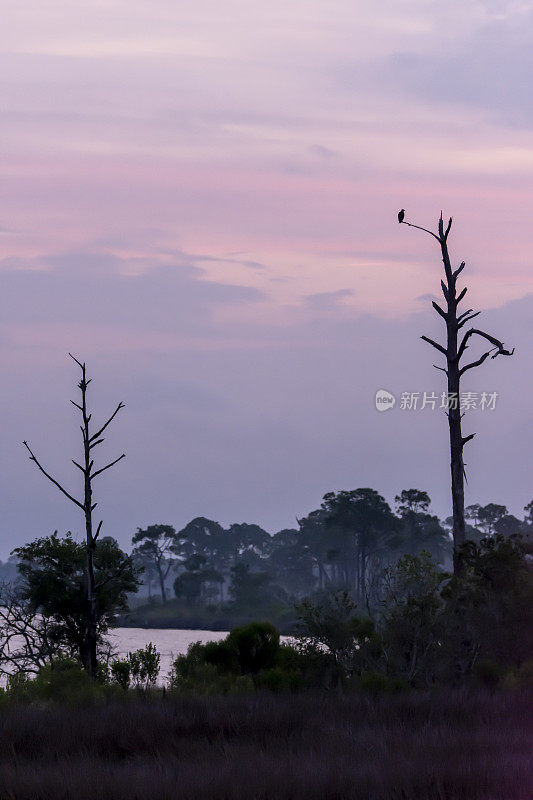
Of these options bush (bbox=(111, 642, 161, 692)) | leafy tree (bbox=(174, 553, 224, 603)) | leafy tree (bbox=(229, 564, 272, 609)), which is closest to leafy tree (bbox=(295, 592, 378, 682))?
bush (bbox=(111, 642, 161, 692))

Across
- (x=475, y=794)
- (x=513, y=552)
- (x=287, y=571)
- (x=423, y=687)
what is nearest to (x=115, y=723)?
(x=475, y=794)

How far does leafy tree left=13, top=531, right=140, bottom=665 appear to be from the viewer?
3281cm

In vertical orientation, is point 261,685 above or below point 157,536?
below

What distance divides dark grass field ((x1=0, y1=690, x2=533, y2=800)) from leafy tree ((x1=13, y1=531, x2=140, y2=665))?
15827 mm

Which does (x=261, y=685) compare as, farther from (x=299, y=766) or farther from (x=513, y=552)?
(x=299, y=766)

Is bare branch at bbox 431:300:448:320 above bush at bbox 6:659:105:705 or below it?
above

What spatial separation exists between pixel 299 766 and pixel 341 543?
347ft

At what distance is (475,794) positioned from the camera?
423 inches

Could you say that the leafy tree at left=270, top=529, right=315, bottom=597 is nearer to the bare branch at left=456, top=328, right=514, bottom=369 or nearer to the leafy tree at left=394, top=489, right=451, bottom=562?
the leafy tree at left=394, top=489, right=451, bottom=562

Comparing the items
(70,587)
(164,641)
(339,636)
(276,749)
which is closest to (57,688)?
(339,636)

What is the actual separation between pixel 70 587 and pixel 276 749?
827 inches

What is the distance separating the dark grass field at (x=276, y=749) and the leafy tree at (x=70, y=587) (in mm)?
15827

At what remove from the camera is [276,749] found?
13.0m

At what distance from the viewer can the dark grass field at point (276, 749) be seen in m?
10.8
